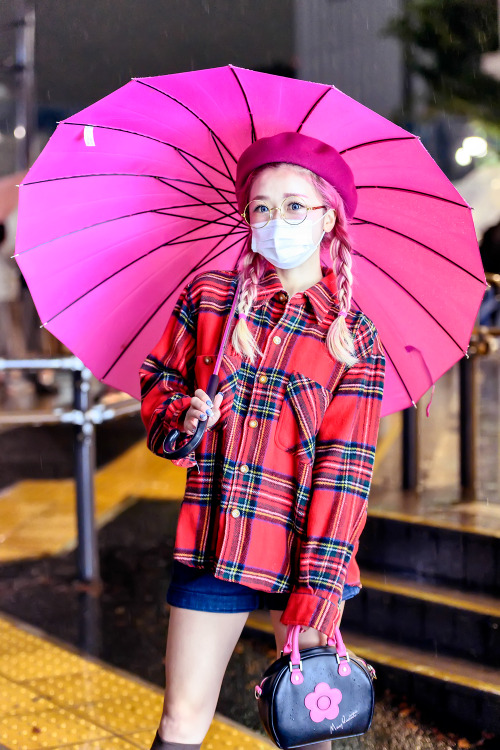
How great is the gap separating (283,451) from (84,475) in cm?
243

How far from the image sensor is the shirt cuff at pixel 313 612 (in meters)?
1.79

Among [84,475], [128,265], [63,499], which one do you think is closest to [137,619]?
[84,475]

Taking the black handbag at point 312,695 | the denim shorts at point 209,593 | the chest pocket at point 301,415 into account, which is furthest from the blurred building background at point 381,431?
the black handbag at point 312,695

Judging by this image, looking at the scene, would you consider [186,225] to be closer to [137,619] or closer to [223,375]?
[223,375]

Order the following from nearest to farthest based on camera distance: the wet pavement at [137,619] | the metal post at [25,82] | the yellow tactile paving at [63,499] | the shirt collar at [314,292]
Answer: the shirt collar at [314,292]
the wet pavement at [137,619]
the yellow tactile paving at [63,499]
the metal post at [25,82]

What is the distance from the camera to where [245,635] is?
3781mm

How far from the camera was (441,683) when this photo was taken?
10.3ft

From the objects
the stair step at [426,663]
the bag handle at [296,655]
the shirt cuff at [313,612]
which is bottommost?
the stair step at [426,663]

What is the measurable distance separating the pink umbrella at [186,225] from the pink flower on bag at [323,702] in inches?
29.3

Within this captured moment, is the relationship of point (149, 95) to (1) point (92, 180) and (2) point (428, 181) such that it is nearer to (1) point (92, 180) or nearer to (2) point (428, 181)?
(1) point (92, 180)

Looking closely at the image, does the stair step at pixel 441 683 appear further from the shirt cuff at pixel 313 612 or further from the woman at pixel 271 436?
the shirt cuff at pixel 313 612

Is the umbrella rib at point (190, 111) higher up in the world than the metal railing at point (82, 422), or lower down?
higher up

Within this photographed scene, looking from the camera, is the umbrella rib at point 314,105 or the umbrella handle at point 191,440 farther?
the umbrella rib at point 314,105

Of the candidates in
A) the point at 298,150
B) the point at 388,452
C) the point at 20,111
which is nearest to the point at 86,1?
the point at 20,111
